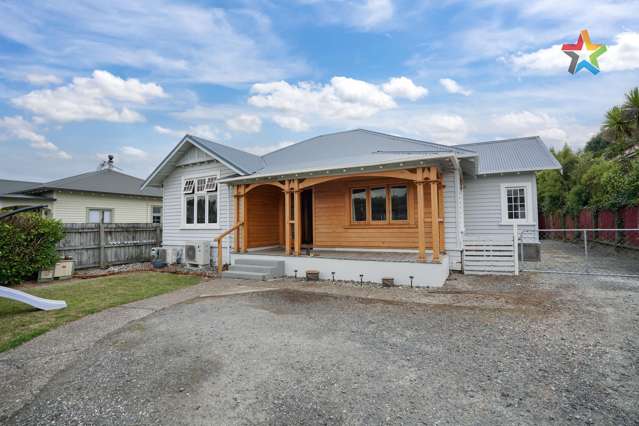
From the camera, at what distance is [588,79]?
9469 millimetres

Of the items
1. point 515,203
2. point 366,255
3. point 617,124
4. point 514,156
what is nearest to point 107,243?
point 366,255

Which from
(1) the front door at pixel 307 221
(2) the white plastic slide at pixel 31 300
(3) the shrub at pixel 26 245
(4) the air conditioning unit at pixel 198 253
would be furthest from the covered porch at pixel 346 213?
(3) the shrub at pixel 26 245

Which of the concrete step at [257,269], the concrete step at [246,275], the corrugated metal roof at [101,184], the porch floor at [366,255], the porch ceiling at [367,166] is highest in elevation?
the corrugated metal roof at [101,184]

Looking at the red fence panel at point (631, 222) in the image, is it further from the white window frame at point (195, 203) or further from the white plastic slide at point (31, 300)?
the white plastic slide at point (31, 300)

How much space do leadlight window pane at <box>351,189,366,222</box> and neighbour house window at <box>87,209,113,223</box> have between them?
14.6 metres

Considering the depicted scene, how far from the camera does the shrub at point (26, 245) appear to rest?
7.95 metres

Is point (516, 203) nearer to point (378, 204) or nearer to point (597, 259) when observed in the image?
point (597, 259)

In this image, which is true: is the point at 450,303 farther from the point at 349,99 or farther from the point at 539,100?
the point at 349,99

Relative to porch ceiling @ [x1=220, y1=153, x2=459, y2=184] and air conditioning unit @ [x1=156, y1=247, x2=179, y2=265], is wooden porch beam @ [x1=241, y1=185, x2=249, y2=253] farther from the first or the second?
air conditioning unit @ [x1=156, y1=247, x2=179, y2=265]

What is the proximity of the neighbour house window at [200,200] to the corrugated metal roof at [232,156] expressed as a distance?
1082mm

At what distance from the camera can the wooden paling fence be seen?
10445 mm

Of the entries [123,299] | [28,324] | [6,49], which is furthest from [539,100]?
[6,49]

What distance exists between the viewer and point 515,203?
1110cm

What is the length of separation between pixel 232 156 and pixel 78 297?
605 cm
